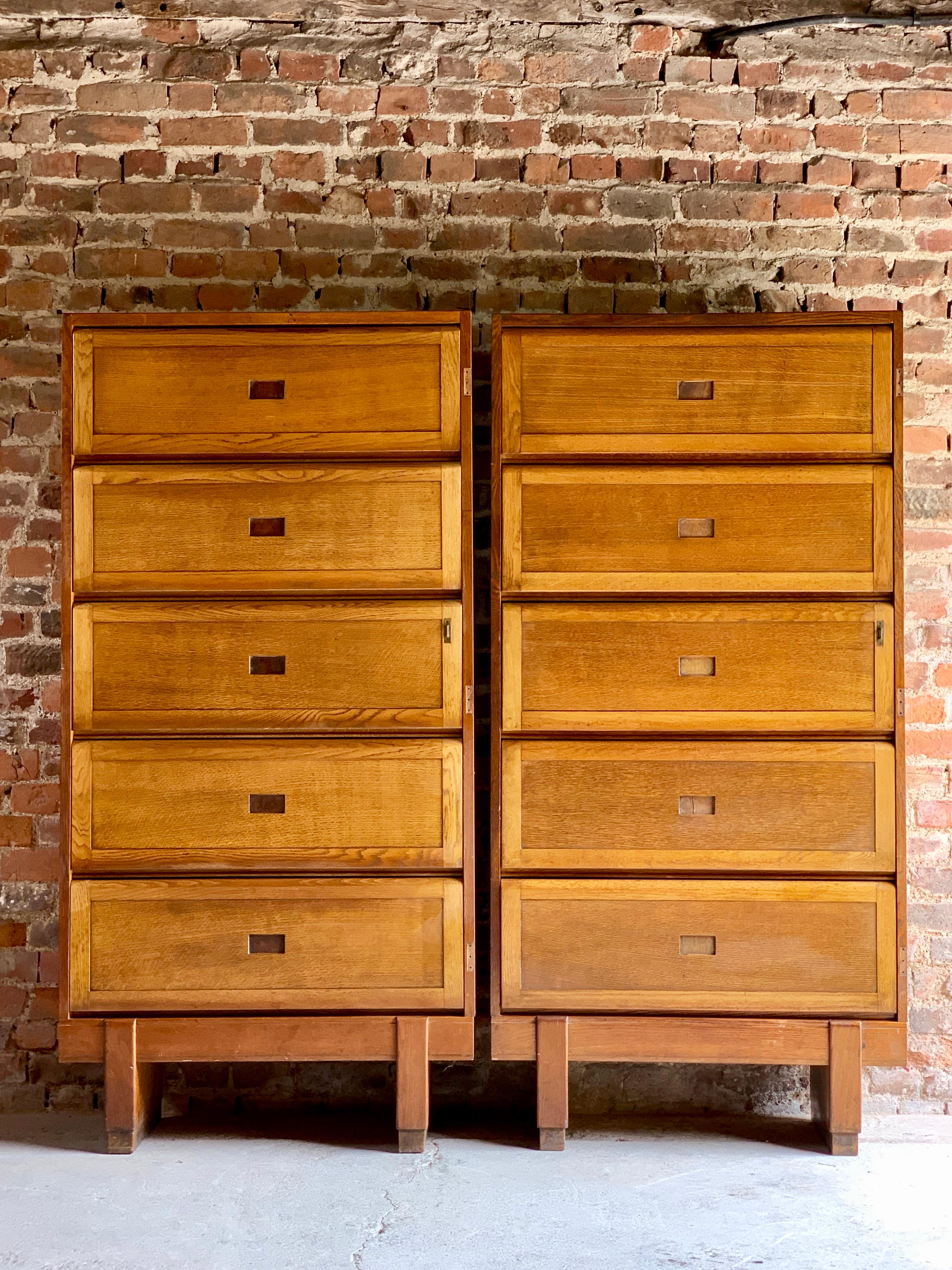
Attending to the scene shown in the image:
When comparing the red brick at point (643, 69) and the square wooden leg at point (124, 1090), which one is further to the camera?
the red brick at point (643, 69)

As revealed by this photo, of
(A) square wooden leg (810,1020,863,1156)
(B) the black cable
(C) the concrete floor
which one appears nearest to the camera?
(C) the concrete floor

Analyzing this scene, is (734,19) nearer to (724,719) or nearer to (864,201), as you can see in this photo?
(864,201)

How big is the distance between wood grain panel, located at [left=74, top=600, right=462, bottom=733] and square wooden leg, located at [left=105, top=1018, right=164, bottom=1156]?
669 millimetres

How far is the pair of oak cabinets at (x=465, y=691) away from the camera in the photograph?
7.33ft

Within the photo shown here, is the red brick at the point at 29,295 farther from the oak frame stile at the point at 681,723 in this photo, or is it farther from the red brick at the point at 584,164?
the red brick at the point at 584,164

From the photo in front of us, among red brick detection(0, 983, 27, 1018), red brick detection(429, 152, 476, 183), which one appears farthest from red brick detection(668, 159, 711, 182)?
red brick detection(0, 983, 27, 1018)

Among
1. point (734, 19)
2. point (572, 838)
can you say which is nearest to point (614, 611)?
point (572, 838)

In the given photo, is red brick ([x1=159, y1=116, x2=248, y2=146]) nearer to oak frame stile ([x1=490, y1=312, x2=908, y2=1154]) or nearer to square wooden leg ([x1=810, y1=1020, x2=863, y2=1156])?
oak frame stile ([x1=490, y1=312, x2=908, y2=1154])

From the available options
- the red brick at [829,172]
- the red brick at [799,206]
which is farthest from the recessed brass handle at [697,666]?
the red brick at [829,172]

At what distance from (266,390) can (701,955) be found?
1585 millimetres

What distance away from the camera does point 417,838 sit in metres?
2.24

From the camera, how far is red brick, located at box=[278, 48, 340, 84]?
2674mm

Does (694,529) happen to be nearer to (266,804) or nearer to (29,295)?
(266,804)

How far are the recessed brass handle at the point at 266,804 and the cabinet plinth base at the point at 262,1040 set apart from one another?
0.45 m
